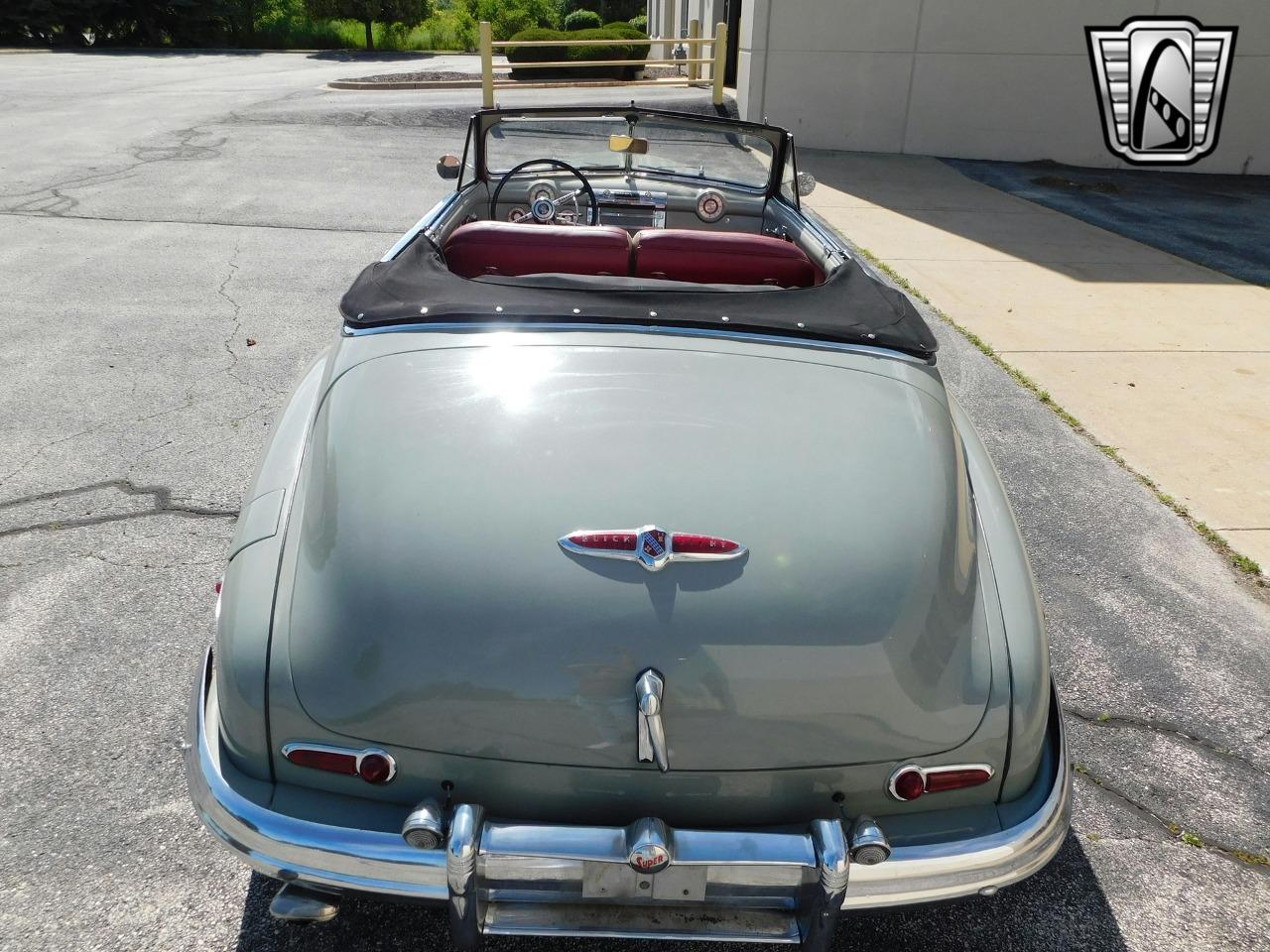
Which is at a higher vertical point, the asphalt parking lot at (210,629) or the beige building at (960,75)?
the beige building at (960,75)

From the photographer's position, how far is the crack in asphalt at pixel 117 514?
373cm

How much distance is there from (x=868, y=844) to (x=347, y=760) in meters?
0.99

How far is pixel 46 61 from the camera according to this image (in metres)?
23.2

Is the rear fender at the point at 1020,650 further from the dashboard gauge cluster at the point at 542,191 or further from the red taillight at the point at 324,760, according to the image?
the dashboard gauge cluster at the point at 542,191

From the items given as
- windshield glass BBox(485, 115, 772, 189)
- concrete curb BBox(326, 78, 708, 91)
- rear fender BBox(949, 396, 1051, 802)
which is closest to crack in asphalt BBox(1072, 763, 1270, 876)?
rear fender BBox(949, 396, 1051, 802)

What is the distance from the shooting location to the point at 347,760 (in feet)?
5.93

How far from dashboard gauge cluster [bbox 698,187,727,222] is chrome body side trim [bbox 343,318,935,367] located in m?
2.23

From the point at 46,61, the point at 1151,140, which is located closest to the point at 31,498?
the point at 1151,140

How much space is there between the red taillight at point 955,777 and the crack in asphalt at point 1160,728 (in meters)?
1.35

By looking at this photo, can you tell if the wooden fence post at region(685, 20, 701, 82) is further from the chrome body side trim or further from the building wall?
the chrome body side trim

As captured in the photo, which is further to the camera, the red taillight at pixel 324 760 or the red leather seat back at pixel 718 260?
the red leather seat back at pixel 718 260

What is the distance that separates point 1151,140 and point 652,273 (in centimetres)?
1402

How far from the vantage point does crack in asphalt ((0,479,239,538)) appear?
3.73 meters

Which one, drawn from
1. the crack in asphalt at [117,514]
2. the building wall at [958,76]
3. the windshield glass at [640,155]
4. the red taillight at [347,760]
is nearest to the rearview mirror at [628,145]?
the windshield glass at [640,155]
